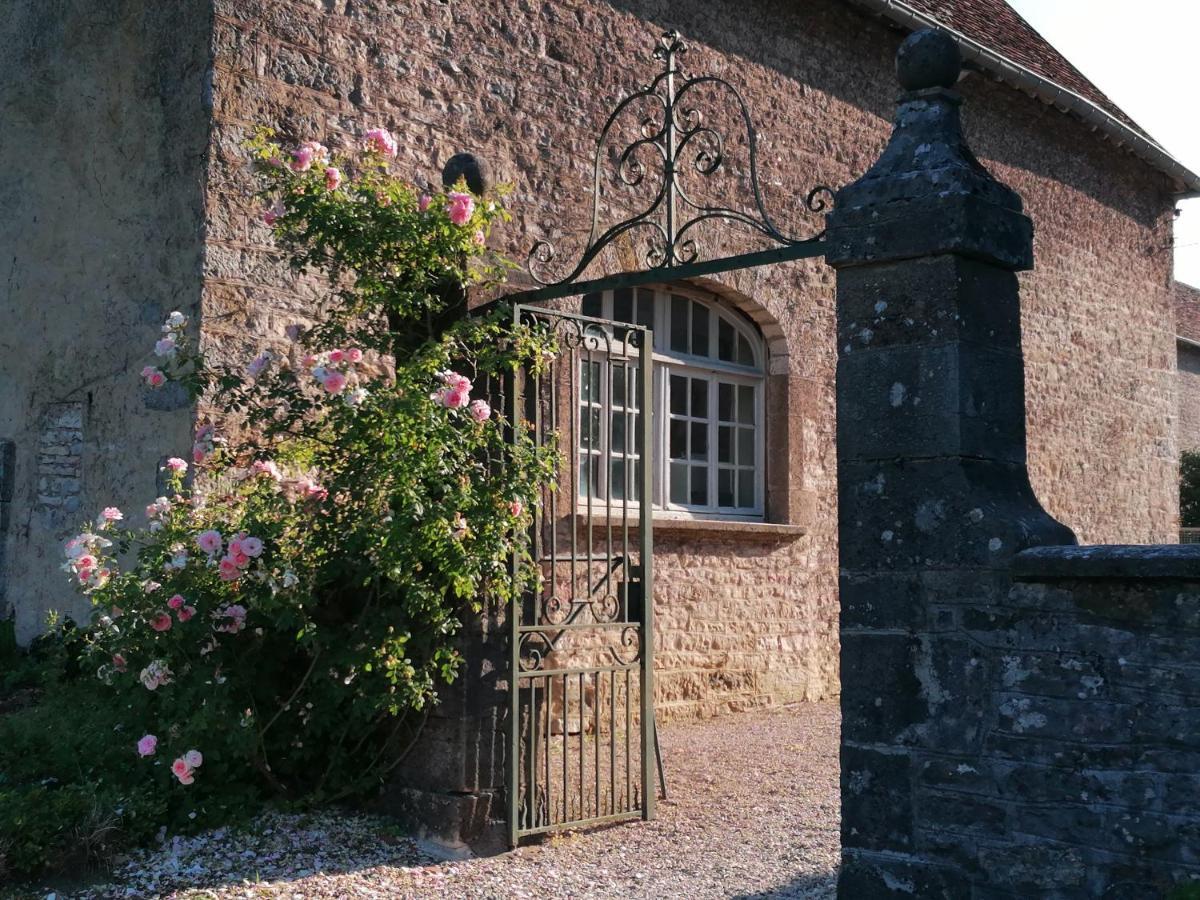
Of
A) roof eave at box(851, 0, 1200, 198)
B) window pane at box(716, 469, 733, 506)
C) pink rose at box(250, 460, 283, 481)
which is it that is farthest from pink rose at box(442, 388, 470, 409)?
roof eave at box(851, 0, 1200, 198)

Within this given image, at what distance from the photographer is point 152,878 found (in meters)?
4.85

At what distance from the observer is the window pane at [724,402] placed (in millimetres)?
9594

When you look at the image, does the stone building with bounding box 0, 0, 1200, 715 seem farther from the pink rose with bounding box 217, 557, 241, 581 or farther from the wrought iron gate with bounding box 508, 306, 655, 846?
the wrought iron gate with bounding box 508, 306, 655, 846

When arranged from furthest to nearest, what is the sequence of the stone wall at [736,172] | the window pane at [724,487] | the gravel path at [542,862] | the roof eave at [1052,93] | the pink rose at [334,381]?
the roof eave at [1052,93] < the window pane at [724,487] < the stone wall at [736,172] < the pink rose at [334,381] < the gravel path at [542,862]

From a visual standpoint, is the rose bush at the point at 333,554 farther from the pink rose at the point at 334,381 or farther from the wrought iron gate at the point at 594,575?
the wrought iron gate at the point at 594,575

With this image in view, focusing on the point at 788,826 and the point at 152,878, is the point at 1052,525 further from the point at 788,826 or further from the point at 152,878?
the point at 152,878

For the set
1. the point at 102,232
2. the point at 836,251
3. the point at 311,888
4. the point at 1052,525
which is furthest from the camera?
the point at 102,232

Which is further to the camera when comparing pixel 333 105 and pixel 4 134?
pixel 4 134

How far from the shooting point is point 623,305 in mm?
9031

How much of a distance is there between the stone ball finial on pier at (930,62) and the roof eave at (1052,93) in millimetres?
4991

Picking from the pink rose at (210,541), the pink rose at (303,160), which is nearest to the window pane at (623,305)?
the pink rose at (303,160)

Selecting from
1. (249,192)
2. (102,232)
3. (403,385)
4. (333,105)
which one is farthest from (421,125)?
(403,385)

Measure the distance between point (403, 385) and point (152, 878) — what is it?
206 centimetres

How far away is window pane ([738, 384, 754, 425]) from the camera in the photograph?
977cm
